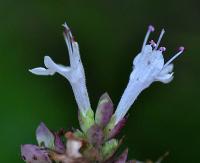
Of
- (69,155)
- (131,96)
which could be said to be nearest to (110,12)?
(131,96)

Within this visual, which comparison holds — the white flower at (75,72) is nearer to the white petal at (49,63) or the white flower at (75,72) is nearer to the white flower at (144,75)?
the white petal at (49,63)

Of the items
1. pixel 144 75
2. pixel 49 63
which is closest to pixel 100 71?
pixel 144 75

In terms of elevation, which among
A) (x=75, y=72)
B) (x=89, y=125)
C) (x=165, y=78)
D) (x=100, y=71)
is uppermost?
(x=100, y=71)

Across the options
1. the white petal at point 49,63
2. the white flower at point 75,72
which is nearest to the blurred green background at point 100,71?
the white flower at point 75,72

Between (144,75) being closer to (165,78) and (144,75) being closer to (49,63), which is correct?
(165,78)

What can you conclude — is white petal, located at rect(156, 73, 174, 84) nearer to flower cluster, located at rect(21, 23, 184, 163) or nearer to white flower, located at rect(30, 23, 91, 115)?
flower cluster, located at rect(21, 23, 184, 163)

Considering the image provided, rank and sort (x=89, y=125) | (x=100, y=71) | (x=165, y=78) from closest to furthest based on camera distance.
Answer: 1. (x=89, y=125)
2. (x=165, y=78)
3. (x=100, y=71)

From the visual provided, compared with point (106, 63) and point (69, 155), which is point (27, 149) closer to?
point (69, 155)
